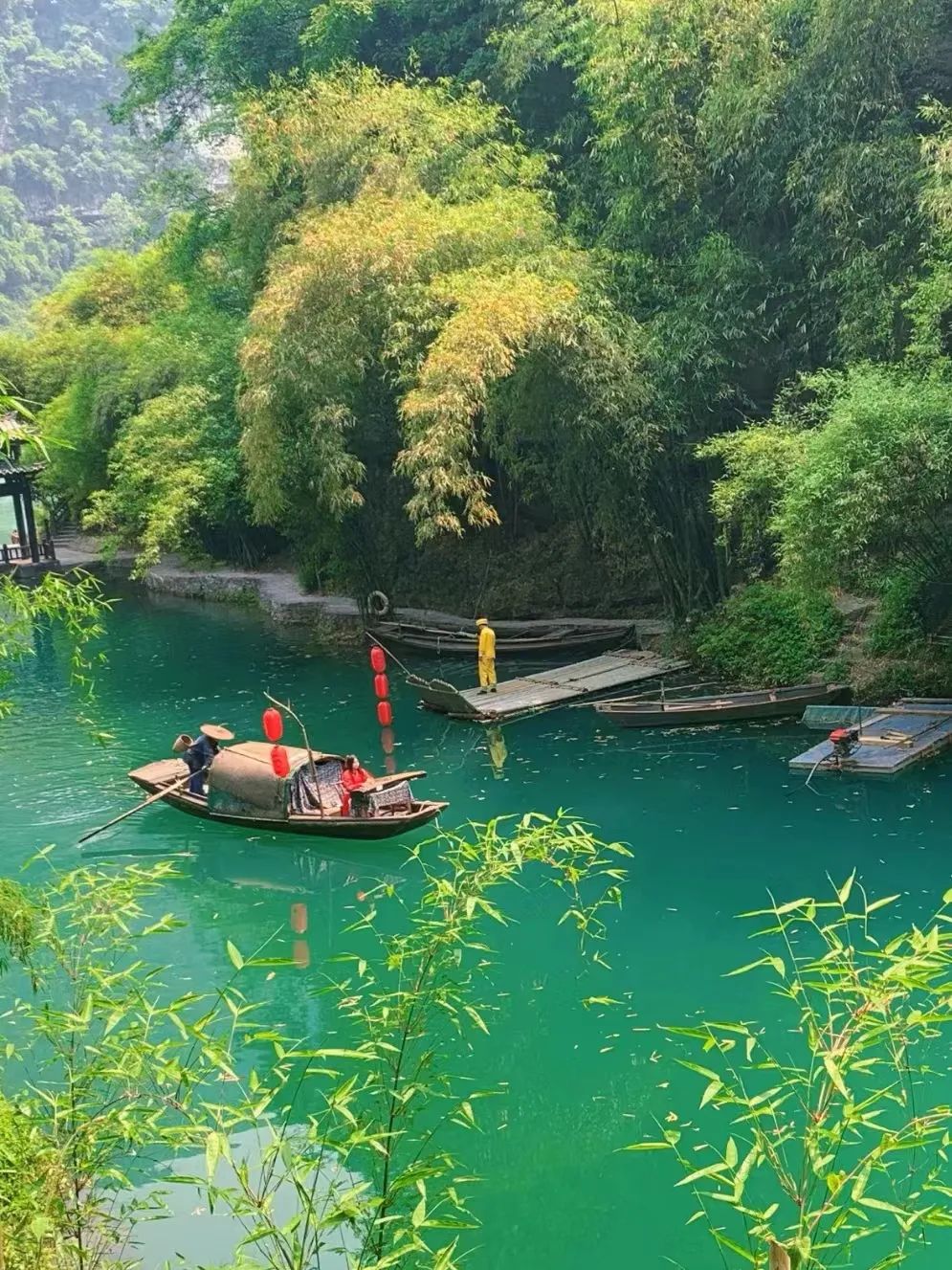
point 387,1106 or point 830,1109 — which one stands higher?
point 830,1109

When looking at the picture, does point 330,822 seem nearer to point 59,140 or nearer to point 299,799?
point 299,799

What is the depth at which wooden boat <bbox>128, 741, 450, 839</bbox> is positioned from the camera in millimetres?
9992

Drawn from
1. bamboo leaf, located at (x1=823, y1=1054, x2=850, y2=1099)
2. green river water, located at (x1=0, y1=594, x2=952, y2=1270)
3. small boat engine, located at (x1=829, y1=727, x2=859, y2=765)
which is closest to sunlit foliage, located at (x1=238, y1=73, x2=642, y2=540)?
green river water, located at (x1=0, y1=594, x2=952, y2=1270)

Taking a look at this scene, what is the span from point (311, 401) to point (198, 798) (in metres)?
6.23

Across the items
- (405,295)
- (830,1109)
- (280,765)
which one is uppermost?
(405,295)

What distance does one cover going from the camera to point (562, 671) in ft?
49.0

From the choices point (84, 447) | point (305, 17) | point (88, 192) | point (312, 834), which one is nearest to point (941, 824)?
point (312, 834)

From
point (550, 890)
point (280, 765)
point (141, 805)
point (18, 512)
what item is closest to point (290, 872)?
point (280, 765)

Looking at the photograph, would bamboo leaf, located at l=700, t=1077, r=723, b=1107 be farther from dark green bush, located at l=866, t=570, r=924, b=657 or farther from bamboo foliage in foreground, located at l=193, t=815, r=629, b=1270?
dark green bush, located at l=866, t=570, r=924, b=657

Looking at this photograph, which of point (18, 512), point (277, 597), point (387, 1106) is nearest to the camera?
point (387, 1106)

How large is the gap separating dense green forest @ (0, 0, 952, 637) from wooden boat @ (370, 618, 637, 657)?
3.37 feet

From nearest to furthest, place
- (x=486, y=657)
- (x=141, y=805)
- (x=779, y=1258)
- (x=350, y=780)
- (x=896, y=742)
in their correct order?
1. (x=779, y=1258)
2. (x=350, y=780)
3. (x=141, y=805)
4. (x=896, y=742)
5. (x=486, y=657)

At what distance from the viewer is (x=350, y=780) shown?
1031 cm

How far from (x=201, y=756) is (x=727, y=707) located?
5.25 m
